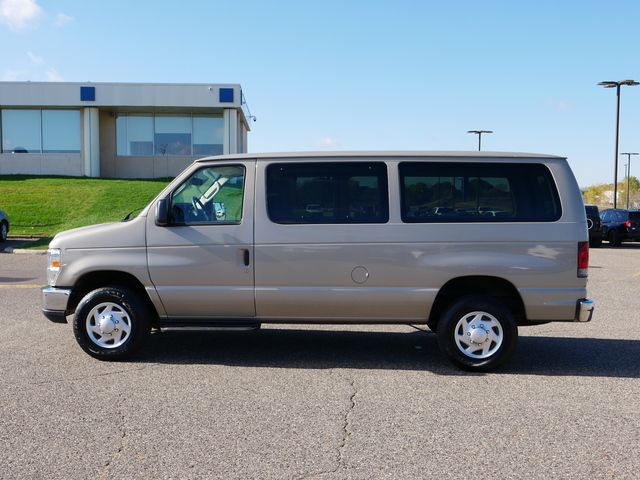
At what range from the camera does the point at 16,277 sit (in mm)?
13719

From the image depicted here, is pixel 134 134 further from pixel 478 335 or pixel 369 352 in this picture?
pixel 478 335

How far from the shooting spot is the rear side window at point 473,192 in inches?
251

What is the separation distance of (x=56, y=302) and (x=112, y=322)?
0.61 meters

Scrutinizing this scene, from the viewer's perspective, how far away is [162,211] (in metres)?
6.41

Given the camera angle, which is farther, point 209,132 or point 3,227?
point 209,132

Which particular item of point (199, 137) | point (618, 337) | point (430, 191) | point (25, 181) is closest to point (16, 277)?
point (430, 191)

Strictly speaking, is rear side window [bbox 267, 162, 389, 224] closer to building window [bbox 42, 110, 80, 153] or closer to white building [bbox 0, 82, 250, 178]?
white building [bbox 0, 82, 250, 178]

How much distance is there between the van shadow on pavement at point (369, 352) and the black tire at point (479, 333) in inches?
6.6

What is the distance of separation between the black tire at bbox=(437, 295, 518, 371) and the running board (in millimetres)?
1864

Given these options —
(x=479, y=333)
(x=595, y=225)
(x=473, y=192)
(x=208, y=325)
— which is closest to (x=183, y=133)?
(x=595, y=225)

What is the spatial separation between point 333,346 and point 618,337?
3.53m

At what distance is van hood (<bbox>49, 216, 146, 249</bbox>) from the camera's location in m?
6.53

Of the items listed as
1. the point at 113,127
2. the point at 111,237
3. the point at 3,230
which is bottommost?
the point at 3,230

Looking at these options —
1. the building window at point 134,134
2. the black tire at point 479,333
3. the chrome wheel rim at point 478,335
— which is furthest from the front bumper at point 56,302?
the building window at point 134,134
